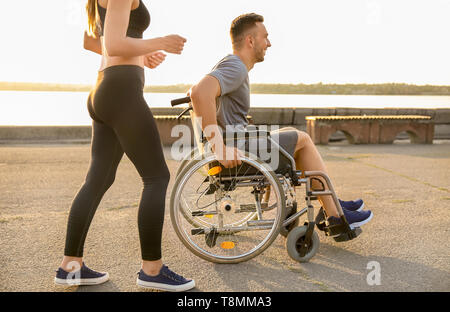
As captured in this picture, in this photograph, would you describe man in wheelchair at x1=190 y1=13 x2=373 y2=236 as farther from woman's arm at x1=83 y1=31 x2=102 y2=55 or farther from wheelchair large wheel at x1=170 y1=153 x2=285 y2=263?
woman's arm at x1=83 y1=31 x2=102 y2=55

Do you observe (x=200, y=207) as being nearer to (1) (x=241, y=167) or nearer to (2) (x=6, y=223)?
(1) (x=241, y=167)

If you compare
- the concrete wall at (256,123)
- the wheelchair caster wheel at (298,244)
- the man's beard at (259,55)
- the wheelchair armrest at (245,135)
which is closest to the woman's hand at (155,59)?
the wheelchair armrest at (245,135)

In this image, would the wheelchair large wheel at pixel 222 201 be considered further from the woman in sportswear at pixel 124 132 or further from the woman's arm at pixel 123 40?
the woman's arm at pixel 123 40

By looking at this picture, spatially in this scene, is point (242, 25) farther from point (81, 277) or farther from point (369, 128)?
point (369, 128)

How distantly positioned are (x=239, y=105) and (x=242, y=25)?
48 centimetres

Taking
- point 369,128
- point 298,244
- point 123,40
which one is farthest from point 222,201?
point 369,128

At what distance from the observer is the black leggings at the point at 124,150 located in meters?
2.20

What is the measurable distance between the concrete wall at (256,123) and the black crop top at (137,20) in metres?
5.81

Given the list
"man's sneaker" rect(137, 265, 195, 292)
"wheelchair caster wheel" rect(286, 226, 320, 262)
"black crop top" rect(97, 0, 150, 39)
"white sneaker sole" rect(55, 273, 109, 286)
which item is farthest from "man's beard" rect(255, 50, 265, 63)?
"white sneaker sole" rect(55, 273, 109, 286)

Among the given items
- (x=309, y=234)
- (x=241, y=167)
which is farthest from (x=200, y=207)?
(x=309, y=234)

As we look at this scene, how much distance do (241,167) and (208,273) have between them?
2.03 feet

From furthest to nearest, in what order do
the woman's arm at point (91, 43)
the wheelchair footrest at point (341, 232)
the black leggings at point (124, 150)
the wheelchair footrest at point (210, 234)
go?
the wheelchair footrest at point (341, 232) → the wheelchair footrest at point (210, 234) → the woman's arm at point (91, 43) → the black leggings at point (124, 150)

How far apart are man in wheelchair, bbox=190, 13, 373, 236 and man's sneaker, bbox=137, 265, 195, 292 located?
2.14 ft

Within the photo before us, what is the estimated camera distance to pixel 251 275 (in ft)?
8.64
